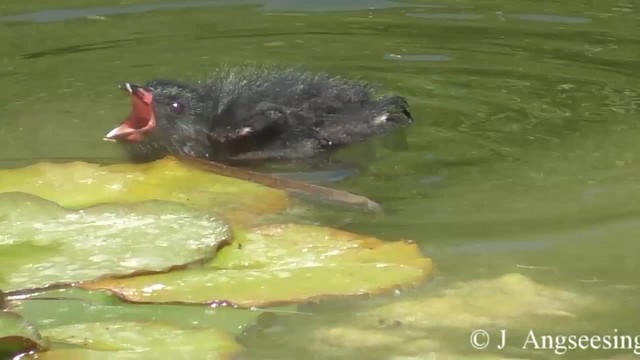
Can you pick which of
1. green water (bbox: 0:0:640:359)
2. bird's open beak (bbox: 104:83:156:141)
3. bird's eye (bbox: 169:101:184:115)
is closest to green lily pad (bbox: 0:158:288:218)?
green water (bbox: 0:0:640:359)

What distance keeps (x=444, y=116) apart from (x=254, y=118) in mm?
754

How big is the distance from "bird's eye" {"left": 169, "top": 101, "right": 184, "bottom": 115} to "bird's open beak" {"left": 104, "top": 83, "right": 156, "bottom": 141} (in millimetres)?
70

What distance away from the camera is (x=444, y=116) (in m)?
4.93

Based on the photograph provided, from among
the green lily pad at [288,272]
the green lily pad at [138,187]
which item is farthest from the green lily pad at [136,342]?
the green lily pad at [138,187]

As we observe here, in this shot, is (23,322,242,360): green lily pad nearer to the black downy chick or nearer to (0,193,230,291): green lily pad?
(0,193,230,291): green lily pad

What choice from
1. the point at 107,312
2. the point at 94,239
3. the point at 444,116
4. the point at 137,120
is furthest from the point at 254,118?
the point at 107,312

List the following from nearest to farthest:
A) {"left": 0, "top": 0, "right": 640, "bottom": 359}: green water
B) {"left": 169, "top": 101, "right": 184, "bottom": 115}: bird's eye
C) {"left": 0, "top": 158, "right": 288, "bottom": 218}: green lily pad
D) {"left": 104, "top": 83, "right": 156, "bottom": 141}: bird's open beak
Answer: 1. {"left": 0, "top": 0, "right": 640, "bottom": 359}: green water
2. {"left": 0, "top": 158, "right": 288, "bottom": 218}: green lily pad
3. {"left": 104, "top": 83, "right": 156, "bottom": 141}: bird's open beak
4. {"left": 169, "top": 101, "right": 184, "bottom": 115}: bird's eye

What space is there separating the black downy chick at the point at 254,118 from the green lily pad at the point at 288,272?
3.66 feet

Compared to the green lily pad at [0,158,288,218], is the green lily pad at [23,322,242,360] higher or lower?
lower

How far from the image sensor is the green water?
3.15 meters

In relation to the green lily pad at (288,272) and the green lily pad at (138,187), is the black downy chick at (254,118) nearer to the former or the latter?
the green lily pad at (138,187)

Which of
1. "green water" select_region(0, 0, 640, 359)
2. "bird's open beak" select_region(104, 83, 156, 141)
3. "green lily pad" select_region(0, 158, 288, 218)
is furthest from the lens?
"bird's open beak" select_region(104, 83, 156, 141)

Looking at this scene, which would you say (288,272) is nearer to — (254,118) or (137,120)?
(254,118)

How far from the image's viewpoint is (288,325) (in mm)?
3045
